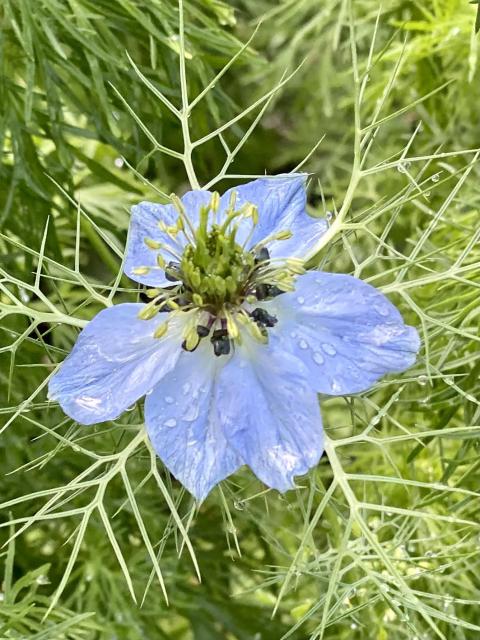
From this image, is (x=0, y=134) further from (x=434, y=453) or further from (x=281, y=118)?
(x=281, y=118)

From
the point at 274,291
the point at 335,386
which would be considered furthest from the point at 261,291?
the point at 335,386

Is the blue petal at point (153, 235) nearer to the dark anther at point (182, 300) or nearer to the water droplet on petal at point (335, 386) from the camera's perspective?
the dark anther at point (182, 300)

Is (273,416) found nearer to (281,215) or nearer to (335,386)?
(335,386)

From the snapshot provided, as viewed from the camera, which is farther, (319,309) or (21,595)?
(21,595)

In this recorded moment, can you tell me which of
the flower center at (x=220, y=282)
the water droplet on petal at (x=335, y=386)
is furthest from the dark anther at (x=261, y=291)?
the water droplet on petal at (x=335, y=386)

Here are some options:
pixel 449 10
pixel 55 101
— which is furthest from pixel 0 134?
pixel 449 10

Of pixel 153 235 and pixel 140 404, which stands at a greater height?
pixel 153 235
